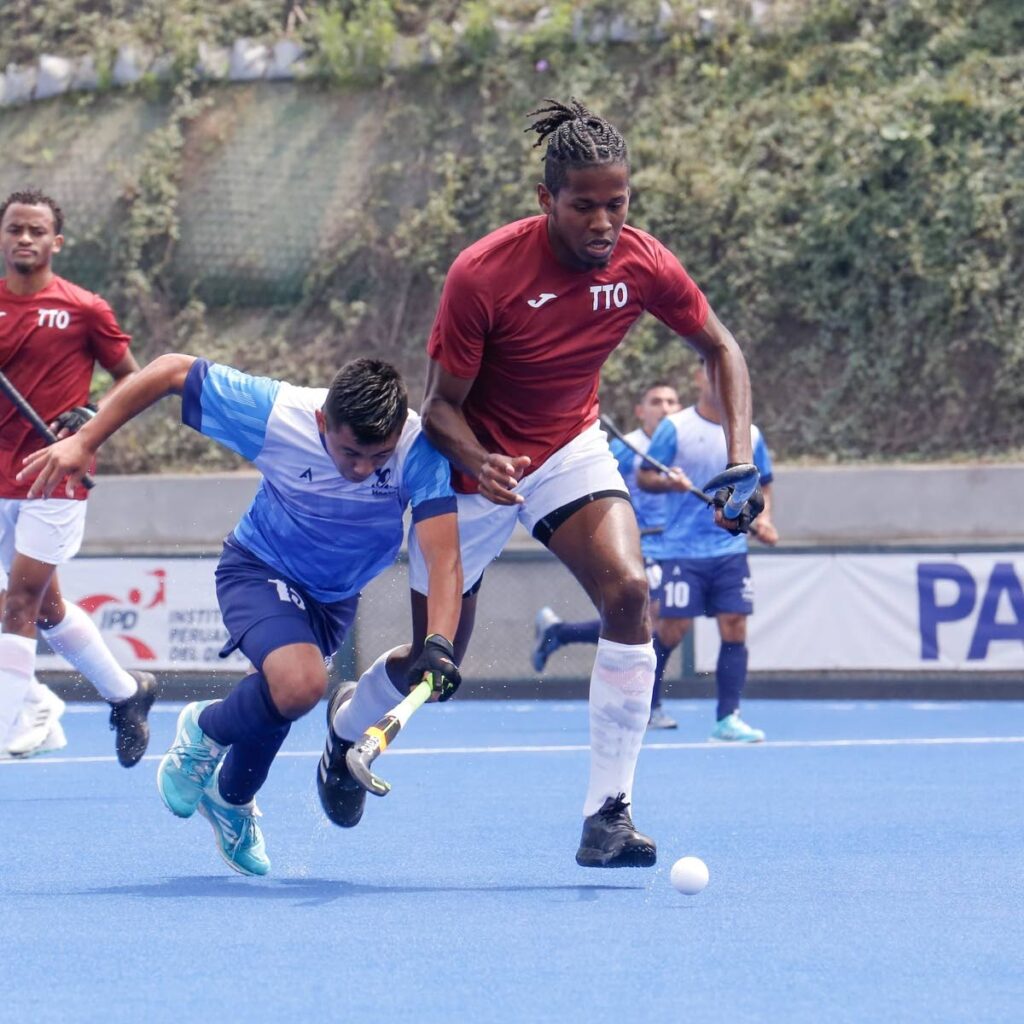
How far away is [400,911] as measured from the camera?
4.61 meters

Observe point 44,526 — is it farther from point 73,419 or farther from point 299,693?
point 299,693

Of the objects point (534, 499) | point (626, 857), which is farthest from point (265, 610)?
point (626, 857)

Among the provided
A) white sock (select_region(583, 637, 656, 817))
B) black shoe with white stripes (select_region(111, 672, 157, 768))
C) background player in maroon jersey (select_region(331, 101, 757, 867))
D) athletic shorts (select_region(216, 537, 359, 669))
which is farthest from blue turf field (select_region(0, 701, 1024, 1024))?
athletic shorts (select_region(216, 537, 359, 669))

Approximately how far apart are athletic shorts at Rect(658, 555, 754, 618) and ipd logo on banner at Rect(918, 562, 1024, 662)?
100 inches

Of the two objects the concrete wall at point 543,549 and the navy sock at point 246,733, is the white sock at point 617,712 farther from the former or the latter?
the concrete wall at point 543,549

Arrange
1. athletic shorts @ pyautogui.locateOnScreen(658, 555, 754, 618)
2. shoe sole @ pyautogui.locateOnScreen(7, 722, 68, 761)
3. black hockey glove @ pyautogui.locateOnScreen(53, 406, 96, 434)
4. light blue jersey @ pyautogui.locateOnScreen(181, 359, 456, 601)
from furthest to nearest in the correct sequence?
athletic shorts @ pyautogui.locateOnScreen(658, 555, 754, 618) < shoe sole @ pyautogui.locateOnScreen(7, 722, 68, 761) < black hockey glove @ pyautogui.locateOnScreen(53, 406, 96, 434) < light blue jersey @ pyautogui.locateOnScreen(181, 359, 456, 601)

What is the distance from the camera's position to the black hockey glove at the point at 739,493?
5.22 metres

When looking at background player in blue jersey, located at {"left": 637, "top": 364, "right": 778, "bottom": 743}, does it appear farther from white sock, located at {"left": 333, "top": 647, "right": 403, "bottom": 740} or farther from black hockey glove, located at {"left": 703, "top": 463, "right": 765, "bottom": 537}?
black hockey glove, located at {"left": 703, "top": 463, "right": 765, "bottom": 537}

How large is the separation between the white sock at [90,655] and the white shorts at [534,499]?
8.07 feet

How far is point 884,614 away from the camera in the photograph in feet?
40.5

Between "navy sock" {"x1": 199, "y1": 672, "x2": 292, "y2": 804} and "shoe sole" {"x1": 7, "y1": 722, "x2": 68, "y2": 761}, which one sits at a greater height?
"navy sock" {"x1": 199, "y1": 672, "x2": 292, "y2": 804}

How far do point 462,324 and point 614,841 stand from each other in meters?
1.39

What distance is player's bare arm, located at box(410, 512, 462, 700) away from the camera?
4.93m

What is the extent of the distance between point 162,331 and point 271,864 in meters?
12.3
